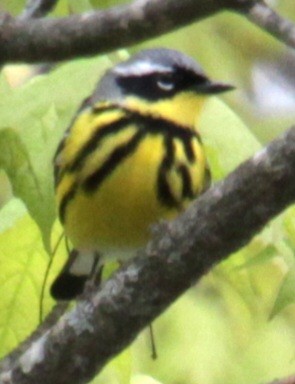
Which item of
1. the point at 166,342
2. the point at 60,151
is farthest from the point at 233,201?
→ the point at 166,342

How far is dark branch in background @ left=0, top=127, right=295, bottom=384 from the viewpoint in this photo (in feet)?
5.52

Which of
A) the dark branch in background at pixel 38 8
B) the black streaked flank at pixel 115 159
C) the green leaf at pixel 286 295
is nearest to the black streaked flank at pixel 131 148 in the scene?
the black streaked flank at pixel 115 159

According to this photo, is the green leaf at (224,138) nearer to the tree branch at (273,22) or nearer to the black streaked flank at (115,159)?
the black streaked flank at (115,159)

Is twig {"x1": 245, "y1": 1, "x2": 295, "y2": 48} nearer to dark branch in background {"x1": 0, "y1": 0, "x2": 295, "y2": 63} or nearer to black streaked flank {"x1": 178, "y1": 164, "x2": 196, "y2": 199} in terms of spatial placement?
dark branch in background {"x1": 0, "y1": 0, "x2": 295, "y2": 63}

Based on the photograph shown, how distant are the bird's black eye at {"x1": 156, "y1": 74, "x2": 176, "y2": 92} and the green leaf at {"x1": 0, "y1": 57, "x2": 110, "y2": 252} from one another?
0.31m

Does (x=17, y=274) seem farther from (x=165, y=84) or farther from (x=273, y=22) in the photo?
(x=273, y=22)

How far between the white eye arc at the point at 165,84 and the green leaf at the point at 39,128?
30 cm

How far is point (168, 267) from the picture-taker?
178cm

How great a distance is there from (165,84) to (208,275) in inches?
21.7

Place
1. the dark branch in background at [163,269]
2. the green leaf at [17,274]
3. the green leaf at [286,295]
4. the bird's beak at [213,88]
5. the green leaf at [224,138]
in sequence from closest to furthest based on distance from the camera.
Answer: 1. the dark branch in background at [163,269]
2. the green leaf at [286,295]
3. the green leaf at [224,138]
4. the green leaf at [17,274]
5. the bird's beak at [213,88]

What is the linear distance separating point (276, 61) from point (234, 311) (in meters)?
1.34

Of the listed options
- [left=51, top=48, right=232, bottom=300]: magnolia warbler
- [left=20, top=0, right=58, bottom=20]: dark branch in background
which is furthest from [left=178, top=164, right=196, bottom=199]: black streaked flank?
A: [left=20, top=0, right=58, bottom=20]: dark branch in background

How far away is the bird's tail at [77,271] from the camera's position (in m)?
2.66

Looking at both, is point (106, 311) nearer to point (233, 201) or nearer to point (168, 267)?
point (168, 267)
